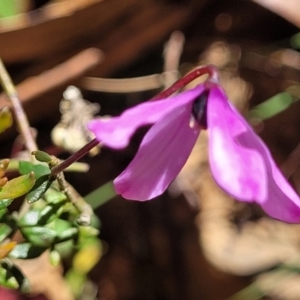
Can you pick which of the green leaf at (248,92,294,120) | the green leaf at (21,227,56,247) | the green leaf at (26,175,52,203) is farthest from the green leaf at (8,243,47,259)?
the green leaf at (248,92,294,120)

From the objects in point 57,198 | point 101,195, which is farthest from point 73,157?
point 101,195

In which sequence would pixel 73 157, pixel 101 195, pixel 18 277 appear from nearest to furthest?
1. pixel 73 157
2. pixel 18 277
3. pixel 101 195

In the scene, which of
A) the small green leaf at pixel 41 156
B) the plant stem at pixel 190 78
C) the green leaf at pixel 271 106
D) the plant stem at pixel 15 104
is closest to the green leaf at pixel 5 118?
the small green leaf at pixel 41 156

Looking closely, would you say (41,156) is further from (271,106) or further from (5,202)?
(271,106)

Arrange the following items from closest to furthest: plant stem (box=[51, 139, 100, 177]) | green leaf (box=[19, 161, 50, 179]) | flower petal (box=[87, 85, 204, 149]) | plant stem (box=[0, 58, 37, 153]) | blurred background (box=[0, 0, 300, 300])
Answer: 1. flower petal (box=[87, 85, 204, 149])
2. plant stem (box=[51, 139, 100, 177])
3. green leaf (box=[19, 161, 50, 179])
4. plant stem (box=[0, 58, 37, 153])
5. blurred background (box=[0, 0, 300, 300])

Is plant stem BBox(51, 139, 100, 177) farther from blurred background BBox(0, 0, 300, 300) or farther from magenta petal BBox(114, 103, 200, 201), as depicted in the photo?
blurred background BBox(0, 0, 300, 300)

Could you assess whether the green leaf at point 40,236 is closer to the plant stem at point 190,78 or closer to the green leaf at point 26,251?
the green leaf at point 26,251
